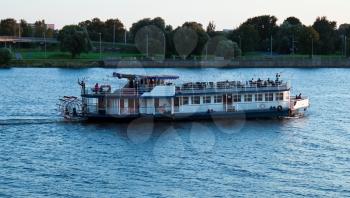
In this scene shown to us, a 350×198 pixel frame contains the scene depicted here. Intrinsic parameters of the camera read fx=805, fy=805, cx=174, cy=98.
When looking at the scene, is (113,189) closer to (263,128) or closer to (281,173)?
(281,173)

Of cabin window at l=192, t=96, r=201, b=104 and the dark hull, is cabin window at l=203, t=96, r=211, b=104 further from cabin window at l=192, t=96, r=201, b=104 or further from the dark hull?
the dark hull

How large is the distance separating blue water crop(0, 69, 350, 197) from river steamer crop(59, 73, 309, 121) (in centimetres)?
107

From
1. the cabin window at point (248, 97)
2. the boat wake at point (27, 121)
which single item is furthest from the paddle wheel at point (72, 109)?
the cabin window at point (248, 97)

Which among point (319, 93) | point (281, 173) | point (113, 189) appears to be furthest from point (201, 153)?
point (319, 93)

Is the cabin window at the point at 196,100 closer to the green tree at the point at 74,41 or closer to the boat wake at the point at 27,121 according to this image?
the boat wake at the point at 27,121

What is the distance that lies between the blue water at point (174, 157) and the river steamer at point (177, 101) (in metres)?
1.07

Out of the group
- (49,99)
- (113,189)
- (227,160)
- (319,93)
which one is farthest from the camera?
(319,93)

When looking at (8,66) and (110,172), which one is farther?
(8,66)

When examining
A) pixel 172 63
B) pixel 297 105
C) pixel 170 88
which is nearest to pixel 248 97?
pixel 297 105

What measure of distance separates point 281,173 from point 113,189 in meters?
12.4

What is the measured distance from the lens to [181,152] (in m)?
64.0

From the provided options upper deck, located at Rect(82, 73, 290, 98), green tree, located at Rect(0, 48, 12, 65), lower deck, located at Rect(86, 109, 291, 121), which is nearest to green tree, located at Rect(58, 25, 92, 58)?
green tree, located at Rect(0, 48, 12, 65)

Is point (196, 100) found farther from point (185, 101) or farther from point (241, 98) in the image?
point (241, 98)

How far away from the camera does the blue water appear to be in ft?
172
